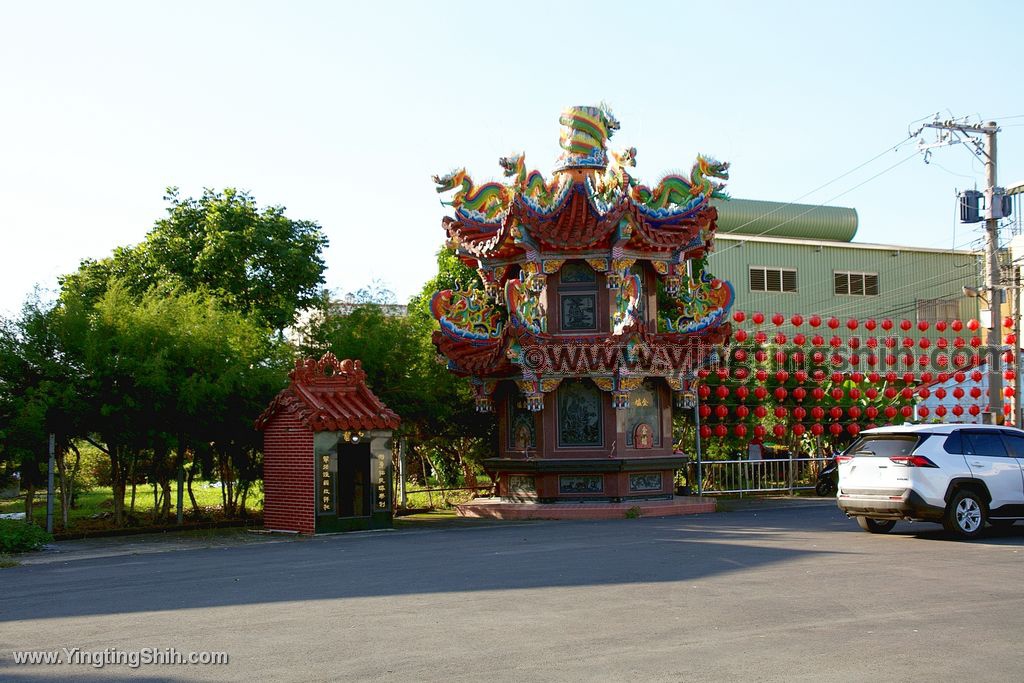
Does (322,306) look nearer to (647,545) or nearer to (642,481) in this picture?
(642,481)

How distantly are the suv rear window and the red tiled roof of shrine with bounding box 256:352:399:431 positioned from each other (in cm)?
864

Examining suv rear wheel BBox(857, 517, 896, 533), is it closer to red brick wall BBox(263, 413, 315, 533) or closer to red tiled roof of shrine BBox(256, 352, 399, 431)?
red tiled roof of shrine BBox(256, 352, 399, 431)

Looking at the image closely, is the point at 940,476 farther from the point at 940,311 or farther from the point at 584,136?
the point at 940,311

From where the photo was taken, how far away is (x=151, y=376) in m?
20.1

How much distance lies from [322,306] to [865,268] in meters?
30.0

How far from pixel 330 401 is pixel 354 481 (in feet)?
5.41

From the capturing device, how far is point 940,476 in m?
16.4

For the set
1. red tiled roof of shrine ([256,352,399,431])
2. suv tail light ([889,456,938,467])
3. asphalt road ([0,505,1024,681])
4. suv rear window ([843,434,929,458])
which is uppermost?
red tiled roof of shrine ([256,352,399,431])

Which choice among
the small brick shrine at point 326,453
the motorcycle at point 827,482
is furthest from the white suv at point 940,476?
the motorcycle at point 827,482

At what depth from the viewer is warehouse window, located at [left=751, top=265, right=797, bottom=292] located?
158 feet

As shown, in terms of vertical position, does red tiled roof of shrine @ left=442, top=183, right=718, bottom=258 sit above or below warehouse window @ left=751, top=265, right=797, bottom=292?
below

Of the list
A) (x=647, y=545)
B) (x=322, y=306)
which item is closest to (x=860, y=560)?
(x=647, y=545)

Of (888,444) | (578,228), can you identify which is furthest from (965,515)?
A: (578,228)

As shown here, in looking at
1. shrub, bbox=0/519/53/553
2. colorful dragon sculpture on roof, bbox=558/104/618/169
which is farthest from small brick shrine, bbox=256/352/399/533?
colorful dragon sculpture on roof, bbox=558/104/618/169
